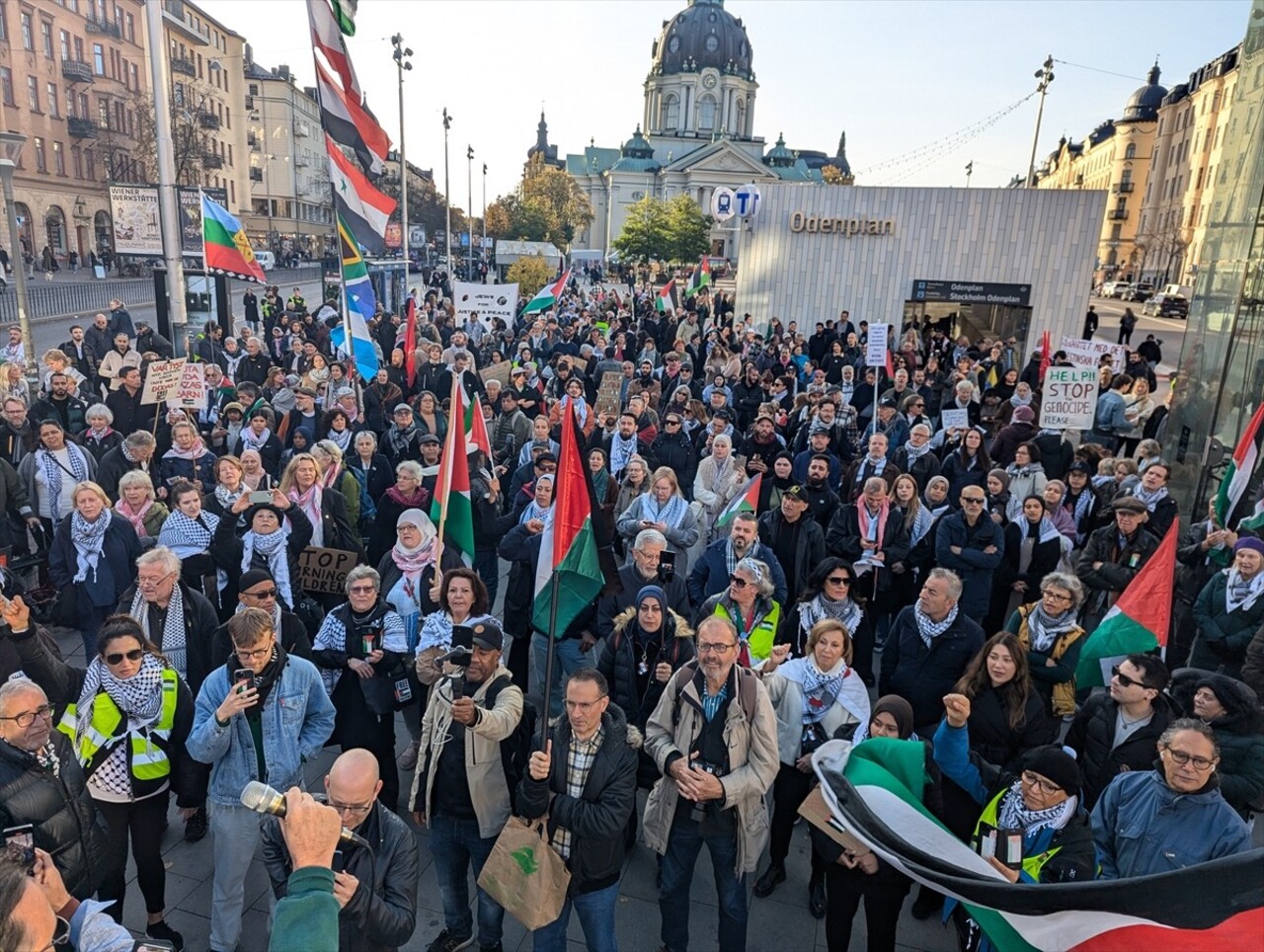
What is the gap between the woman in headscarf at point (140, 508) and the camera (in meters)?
6.05

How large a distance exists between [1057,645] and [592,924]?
10.0ft

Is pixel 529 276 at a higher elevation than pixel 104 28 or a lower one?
lower

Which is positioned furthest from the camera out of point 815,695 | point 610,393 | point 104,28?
point 104,28

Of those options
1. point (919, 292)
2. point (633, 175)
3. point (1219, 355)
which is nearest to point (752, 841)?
point (1219, 355)

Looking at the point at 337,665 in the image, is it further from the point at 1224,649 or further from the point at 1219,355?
the point at 1219,355

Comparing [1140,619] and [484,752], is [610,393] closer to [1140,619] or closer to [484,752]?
[1140,619]

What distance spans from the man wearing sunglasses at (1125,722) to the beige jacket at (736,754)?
5.52 ft

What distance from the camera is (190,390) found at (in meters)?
9.20

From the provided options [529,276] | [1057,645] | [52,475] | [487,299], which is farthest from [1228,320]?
[529,276]

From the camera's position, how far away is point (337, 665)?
4691 millimetres

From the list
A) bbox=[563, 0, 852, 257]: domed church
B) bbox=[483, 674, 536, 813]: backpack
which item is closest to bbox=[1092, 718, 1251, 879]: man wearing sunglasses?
bbox=[483, 674, 536, 813]: backpack

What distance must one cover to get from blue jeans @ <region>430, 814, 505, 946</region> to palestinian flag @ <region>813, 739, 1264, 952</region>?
195 centimetres

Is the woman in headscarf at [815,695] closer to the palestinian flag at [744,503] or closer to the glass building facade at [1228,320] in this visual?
the palestinian flag at [744,503]

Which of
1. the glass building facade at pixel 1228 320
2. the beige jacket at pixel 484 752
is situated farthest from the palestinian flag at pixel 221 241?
the glass building facade at pixel 1228 320
